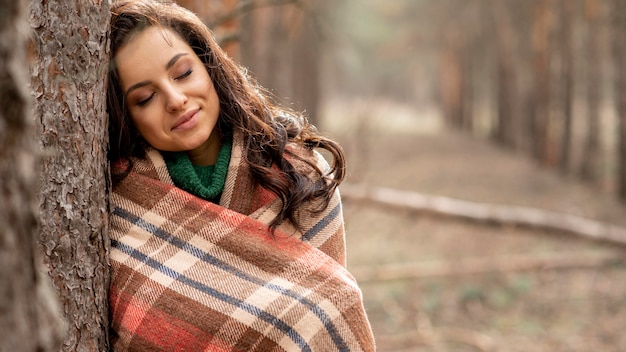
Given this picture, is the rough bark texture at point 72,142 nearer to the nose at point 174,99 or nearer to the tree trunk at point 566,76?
the nose at point 174,99

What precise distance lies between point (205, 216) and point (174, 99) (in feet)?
1.08

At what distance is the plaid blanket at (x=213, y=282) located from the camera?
169 centimetres

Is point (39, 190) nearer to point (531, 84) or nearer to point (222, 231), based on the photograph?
point (222, 231)

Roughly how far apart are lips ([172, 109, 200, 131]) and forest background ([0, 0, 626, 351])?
0.28 m

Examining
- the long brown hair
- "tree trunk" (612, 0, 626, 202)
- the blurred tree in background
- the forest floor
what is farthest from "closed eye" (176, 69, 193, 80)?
"tree trunk" (612, 0, 626, 202)

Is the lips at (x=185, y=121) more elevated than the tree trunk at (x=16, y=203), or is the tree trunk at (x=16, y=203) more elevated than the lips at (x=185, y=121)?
the tree trunk at (x=16, y=203)

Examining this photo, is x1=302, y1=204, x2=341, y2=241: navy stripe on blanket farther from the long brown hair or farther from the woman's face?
the woman's face

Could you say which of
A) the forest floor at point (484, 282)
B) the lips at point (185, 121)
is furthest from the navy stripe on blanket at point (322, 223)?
the forest floor at point (484, 282)

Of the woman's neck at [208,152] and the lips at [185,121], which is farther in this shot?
the woman's neck at [208,152]

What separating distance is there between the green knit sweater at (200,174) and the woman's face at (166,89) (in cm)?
5

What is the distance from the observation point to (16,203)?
0.79m

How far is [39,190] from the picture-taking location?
147 centimetres

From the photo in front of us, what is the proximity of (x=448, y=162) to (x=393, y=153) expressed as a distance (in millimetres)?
2739

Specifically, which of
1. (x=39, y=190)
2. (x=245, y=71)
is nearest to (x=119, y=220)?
(x=39, y=190)
